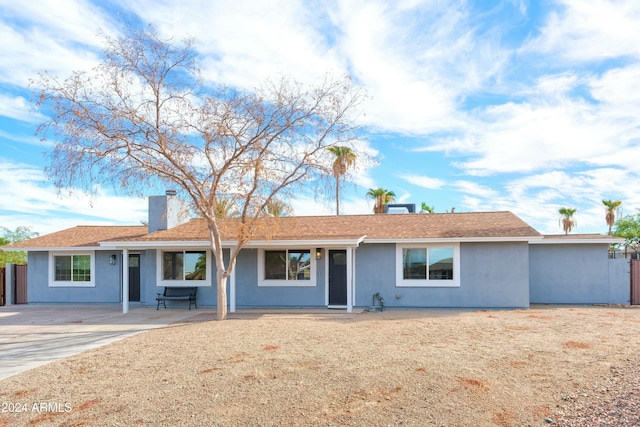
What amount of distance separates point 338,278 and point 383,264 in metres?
1.60

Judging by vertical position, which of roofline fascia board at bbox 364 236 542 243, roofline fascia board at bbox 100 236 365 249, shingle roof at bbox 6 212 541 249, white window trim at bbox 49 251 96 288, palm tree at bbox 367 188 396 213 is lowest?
white window trim at bbox 49 251 96 288

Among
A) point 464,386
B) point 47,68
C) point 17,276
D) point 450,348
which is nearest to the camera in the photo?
point 464,386

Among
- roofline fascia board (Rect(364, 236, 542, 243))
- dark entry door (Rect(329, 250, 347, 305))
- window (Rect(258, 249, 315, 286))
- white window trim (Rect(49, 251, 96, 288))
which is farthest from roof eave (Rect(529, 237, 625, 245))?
white window trim (Rect(49, 251, 96, 288))

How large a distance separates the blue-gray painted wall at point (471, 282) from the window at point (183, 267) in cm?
543

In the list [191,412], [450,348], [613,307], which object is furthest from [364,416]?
[613,307]

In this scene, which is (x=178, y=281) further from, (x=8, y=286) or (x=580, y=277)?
(x=580, y=277)

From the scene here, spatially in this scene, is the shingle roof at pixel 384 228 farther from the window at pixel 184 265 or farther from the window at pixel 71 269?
the window at pixel 71 269

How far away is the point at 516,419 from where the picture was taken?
5234 millimetres

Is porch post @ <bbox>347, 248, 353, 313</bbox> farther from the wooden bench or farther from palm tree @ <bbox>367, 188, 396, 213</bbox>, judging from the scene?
palm tree @ <bbox>367, 188, 396, 213</bbox>

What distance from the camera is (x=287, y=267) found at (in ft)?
54.3

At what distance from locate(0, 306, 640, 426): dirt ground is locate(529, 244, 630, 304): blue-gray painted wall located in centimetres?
704

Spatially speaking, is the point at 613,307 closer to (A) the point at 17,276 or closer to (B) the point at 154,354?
(B) the point at 154,354

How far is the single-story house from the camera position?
611 inches

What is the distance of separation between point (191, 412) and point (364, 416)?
6.62ft
